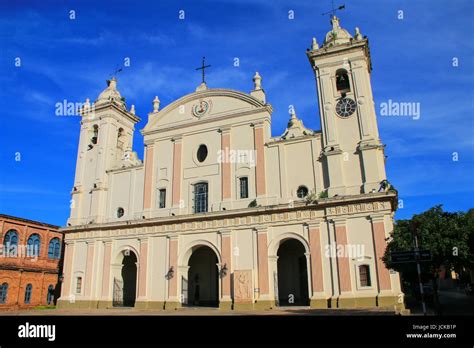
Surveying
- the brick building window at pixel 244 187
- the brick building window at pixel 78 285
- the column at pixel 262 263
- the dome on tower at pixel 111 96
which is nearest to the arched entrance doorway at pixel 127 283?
the brick building window at pixel 78 285

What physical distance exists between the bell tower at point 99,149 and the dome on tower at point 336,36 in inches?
696

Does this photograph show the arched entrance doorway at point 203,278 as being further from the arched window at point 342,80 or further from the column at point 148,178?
the arched window at point 342,80

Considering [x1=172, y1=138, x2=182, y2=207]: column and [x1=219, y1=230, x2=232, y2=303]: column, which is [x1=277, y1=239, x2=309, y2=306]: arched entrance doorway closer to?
[x1=219, y1=230, x2=232, y2=303]: column

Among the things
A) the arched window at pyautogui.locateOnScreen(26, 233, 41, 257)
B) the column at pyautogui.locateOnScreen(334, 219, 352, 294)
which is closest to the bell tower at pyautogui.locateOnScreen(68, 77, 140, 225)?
the arched window at pyautogui.locateOnScreen(26, 233, 41, 257)

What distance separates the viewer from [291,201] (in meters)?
24.3

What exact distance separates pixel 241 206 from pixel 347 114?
29.2ft

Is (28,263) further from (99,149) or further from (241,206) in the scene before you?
(241,206)

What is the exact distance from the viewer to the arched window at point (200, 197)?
89.7 ft

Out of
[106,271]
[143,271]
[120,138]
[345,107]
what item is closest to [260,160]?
[345,107]
